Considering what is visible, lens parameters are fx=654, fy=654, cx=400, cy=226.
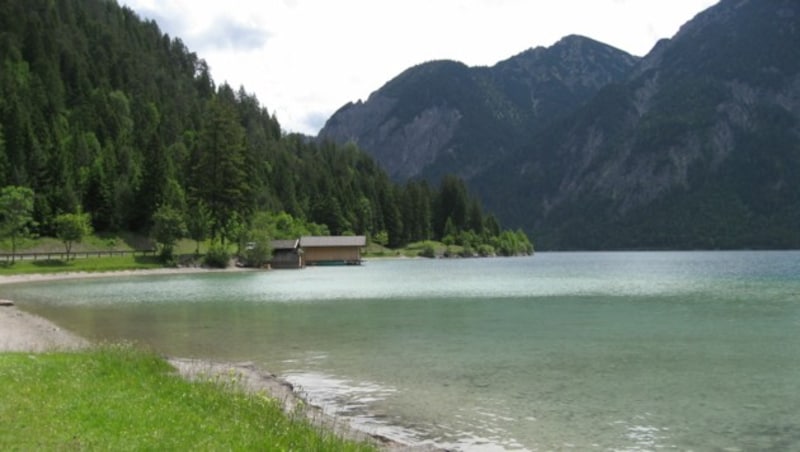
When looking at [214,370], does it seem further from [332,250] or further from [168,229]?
[332,250]

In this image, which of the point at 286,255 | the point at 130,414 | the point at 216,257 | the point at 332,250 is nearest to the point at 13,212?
the point at 216,257

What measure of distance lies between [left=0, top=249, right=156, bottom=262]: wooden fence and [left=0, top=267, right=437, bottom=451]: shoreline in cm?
5107

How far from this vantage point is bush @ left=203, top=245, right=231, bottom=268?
4033 inches

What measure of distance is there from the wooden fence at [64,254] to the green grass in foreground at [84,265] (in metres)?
1.53

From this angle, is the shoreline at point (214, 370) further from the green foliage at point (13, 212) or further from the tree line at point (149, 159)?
the tree line at point (149, 159)

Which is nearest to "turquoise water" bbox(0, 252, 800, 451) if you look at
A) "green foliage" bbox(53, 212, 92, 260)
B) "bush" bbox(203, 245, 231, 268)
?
"green foliage" bbox(53, 212, 92, 260)

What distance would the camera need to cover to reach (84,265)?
8594 cm

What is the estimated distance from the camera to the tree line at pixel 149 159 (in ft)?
354

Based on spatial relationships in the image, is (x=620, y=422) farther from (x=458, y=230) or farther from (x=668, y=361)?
(x=458, y=230)

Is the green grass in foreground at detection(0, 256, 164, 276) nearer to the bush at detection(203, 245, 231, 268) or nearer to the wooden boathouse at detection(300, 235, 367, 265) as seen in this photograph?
the bush at detection(203, 245, 231, 268)

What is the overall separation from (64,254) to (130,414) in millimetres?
→ 89088

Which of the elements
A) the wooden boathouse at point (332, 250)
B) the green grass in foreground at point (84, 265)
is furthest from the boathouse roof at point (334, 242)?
the green grass in foreground at point (84, 265)

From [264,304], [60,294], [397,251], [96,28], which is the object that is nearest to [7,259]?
[60,294]

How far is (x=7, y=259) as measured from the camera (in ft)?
261
